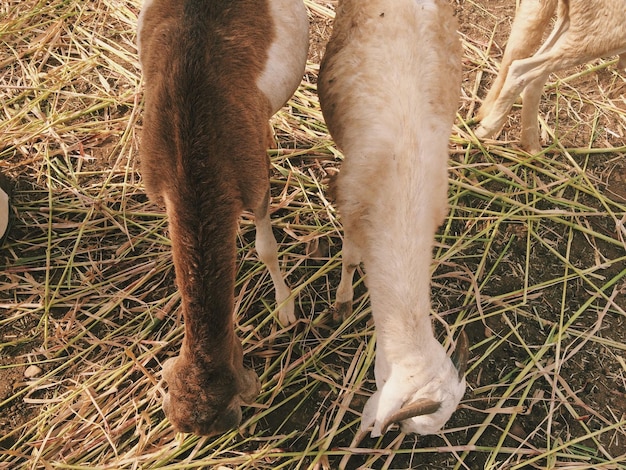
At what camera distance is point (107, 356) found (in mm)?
3645

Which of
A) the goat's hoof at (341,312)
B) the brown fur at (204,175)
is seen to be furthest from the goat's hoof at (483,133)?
the brown fur at (204,175)

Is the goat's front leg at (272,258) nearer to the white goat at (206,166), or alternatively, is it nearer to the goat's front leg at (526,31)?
the white goat at (206,166)

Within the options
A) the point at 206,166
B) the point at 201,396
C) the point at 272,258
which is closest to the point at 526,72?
the point at 272,258

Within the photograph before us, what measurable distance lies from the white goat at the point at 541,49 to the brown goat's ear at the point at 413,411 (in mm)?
2833

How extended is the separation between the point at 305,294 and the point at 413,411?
5.70 ft

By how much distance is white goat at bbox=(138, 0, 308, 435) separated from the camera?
8.04 ft

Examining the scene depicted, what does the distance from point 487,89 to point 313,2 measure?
6.64ft

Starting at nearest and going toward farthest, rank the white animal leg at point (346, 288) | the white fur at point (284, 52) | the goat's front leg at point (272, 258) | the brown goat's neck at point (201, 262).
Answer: the brown goat's neck at point (201, 262), the white fur at point (284, 52), the goat's front leg at point (272, 258), the white animal leg at point (346, 288)

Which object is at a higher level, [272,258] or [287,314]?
[272,258]

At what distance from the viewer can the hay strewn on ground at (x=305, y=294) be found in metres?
3.34

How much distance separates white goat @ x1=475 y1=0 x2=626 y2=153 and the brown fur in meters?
2.37

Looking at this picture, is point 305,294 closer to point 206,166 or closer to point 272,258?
point 272,258

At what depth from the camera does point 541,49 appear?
13.1ft

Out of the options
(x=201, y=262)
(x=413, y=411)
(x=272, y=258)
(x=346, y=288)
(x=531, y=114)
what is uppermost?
(x=531, y=114)
